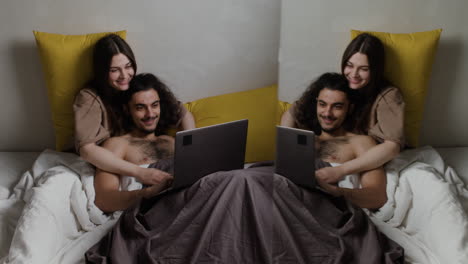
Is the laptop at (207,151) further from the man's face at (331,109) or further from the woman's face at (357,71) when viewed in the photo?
the woman's face at (357,71)

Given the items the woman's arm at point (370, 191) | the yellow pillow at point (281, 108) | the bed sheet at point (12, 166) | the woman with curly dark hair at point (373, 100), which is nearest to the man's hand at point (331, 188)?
the woman's arm at point (370, 191)

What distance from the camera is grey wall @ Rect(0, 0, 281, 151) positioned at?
1.35 metres

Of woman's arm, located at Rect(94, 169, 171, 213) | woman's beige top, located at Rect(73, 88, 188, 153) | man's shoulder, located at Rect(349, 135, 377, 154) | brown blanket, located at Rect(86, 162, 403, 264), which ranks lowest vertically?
brown blanket, located at Rect(86, 162, 403, 264)

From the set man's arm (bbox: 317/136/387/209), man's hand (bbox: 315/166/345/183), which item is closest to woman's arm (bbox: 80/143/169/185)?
man's hand (bbox: 315/166/345/183)

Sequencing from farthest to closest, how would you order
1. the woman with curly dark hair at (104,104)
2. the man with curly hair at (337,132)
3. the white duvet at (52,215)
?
1. the man with curly hair at (337,132)
2. the woman with curly dark hair at (104,104)
3. the white duvet at (52,215)

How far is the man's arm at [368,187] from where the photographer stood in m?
1.49

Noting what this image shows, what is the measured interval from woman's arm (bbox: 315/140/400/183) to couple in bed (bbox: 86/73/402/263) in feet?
0.07

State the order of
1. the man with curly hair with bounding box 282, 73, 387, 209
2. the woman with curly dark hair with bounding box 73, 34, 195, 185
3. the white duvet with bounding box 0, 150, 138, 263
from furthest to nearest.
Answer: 1. the man with curly hair with bounding box 282, 73, 387, 209
2. the woman with curly dark hair with bounding box 73, 34, 195, 185
3. the white duvet with bounding box 0, 150, 138, 263

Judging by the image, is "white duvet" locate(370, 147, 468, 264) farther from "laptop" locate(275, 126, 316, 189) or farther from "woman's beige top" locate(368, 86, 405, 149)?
"laptop" locate(275, 126, 316, 189)

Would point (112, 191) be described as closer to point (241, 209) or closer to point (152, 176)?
point (152, 176)

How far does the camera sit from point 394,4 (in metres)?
1.40

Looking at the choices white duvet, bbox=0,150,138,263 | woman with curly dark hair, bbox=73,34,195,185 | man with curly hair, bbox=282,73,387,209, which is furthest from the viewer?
man with curly hair, bbox=282,73,387,209

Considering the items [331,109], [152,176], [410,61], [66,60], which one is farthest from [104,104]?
[410,61]

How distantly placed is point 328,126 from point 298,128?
0.32ft
